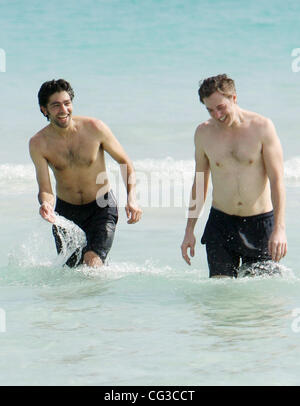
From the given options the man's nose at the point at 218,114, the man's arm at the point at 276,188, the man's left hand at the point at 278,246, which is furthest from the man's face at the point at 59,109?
the man's left hand at the point at 278,246

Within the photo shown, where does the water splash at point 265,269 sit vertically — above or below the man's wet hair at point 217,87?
below

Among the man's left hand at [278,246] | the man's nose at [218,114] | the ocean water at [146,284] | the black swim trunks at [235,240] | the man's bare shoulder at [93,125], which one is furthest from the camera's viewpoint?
the man's bare shoulder at [93,125]

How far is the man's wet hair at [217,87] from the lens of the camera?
4789 mm

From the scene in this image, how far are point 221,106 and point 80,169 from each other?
1.54 metres

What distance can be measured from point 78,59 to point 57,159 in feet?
88.5

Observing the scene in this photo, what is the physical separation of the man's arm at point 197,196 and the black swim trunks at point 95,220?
0.97 m

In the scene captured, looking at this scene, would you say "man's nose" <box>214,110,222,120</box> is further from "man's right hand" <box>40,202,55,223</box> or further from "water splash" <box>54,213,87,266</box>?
"water splash" <box>54,213,87,266</box>

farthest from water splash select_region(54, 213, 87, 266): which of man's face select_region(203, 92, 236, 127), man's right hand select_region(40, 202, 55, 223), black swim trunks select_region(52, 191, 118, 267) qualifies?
man's face select_region(203, 92, 236, 127)

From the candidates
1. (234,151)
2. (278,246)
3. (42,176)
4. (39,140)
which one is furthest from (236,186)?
(39,140)

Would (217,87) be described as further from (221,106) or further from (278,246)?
(278,246)

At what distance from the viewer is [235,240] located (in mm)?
5117

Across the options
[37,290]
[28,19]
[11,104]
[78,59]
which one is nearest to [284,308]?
[37,290]

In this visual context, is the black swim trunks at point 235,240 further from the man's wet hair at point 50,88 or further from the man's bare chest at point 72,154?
the man's wet hair at point 50,88
